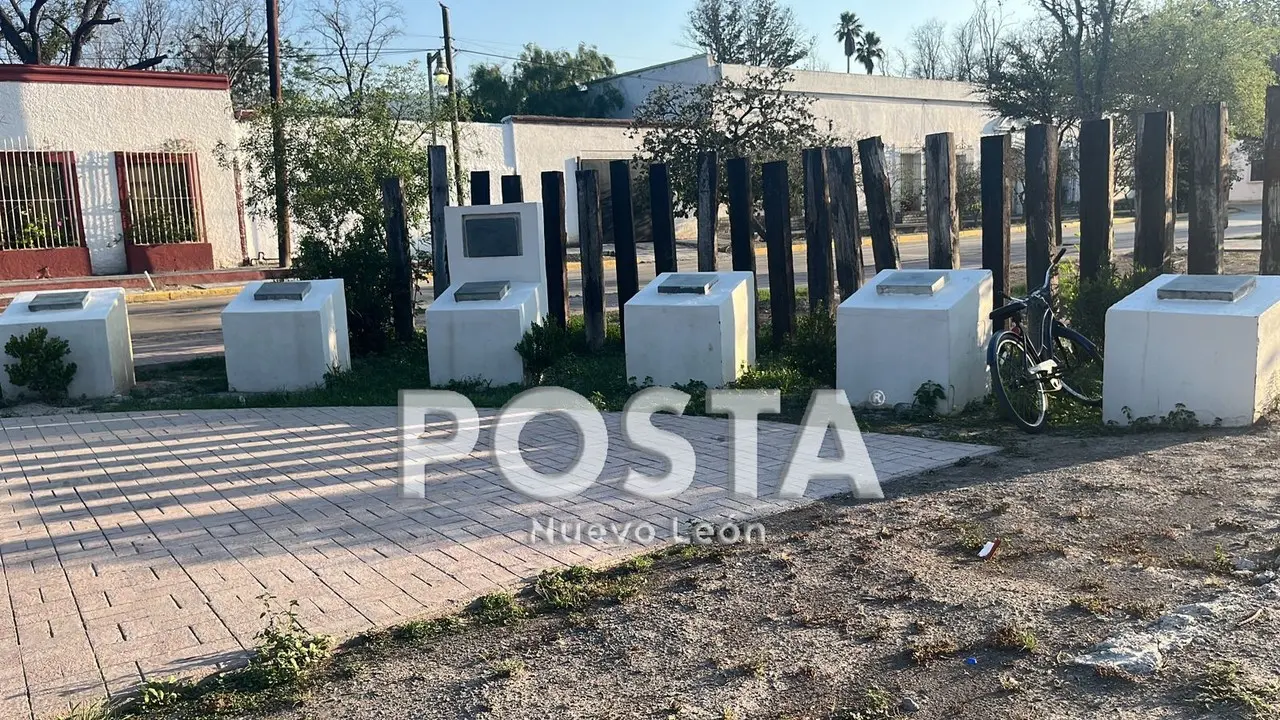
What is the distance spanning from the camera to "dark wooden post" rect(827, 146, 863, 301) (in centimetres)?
930

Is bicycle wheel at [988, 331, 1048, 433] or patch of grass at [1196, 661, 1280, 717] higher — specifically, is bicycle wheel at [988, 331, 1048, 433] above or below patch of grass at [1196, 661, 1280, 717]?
above

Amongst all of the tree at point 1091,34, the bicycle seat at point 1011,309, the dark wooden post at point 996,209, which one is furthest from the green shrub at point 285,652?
the tree at point 1091,34

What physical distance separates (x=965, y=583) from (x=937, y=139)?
512 cm

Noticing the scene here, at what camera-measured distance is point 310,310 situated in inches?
372

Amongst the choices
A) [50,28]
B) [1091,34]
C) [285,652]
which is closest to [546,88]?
[50,28]

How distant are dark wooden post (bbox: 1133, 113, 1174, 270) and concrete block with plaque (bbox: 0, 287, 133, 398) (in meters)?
8.63

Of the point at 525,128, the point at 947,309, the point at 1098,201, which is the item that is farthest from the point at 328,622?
the point at 525,128

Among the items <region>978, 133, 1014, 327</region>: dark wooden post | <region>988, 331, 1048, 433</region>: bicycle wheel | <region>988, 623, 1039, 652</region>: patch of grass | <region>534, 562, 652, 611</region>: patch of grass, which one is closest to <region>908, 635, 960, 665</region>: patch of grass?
<region>988, 623, 1039, 652</region>: patch of grass

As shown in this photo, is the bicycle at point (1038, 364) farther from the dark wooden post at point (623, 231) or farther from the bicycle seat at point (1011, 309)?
the dark wooden post at point (623, 231)

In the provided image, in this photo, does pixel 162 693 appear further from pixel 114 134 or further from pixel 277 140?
pixel 114 134

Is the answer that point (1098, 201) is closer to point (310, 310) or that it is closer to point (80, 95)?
point (310, 310)

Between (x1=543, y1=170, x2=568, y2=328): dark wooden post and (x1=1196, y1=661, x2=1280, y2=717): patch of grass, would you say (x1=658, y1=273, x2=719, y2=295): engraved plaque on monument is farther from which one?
(x1=1196, y1=661, x2=1280, y2=717): patch of grass

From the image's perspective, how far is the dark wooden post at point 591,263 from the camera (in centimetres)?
1030

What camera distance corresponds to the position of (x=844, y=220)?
9.35 metres
